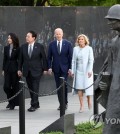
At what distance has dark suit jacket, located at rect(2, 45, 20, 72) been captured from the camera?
57.7 feet

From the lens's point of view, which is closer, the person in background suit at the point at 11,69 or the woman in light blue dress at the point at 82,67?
the woman in light blue dress at the point at 82,67

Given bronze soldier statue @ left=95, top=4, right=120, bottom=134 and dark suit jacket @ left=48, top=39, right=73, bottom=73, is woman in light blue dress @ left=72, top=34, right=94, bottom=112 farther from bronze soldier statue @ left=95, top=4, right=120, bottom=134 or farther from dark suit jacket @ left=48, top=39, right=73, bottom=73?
bronze soldier statue @ left=95, top=4, right=120, bottom=134

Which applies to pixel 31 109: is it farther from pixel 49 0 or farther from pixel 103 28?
pixel 49 0

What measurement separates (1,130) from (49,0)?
18.0m

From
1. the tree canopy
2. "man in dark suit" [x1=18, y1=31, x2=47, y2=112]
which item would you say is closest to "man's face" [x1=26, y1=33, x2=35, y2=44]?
"man in dark suit" [x1=18, y1=31, x2=47, y2=112]

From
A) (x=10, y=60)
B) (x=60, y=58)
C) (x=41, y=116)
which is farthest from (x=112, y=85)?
(x=10, y=60)

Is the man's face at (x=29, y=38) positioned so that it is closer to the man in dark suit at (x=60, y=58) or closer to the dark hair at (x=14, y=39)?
the dark hair at (x=14, y=39)

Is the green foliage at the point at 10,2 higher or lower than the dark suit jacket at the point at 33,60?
higher

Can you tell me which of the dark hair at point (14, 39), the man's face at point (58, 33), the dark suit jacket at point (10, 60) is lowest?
the dark suit jacket at point (10, 60)

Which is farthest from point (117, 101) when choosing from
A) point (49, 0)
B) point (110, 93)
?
point (49, 0)

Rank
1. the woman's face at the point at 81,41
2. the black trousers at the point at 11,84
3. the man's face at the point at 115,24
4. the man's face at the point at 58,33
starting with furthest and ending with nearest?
1. the black trousers at the point at 11,84
2. the man's face at the point at 58,33
3. the woman's face at the point at 81,41
4. the man's face at the point at 115,24

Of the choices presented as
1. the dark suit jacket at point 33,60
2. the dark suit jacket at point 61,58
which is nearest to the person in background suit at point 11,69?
the dark suit jacket at point 33,60

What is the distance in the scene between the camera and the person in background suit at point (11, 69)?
57.7 feet

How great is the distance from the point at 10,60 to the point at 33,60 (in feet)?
2.10
